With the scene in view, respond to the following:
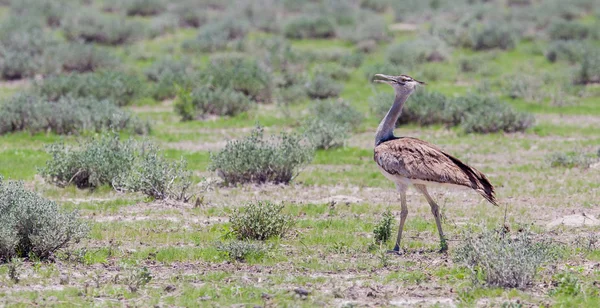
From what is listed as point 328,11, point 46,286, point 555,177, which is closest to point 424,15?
point 328,11

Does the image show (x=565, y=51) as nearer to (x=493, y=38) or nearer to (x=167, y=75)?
(x=493, y=38)

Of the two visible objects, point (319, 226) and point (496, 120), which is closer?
point (319, 226)

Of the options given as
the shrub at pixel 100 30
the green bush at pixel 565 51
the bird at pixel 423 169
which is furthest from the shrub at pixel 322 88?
the bird at pixel 423 169

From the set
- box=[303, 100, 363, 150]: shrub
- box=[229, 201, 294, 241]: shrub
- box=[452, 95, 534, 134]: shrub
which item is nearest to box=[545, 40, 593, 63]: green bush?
box=[452, 95, 534, 134]: shrub

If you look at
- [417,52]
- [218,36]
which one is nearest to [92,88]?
[218,36]

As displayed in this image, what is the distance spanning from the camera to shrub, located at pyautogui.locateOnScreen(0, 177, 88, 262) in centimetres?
925

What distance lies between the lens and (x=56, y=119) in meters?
18.0

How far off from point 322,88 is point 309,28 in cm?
1153

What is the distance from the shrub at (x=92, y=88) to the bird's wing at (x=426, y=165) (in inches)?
498

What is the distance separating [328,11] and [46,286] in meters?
33.0

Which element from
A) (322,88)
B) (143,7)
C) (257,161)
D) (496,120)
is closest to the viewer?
(257,161)

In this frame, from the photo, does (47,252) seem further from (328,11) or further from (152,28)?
(328,11)

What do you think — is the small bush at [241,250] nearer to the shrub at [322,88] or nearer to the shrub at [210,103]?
the shrub at [210,103]

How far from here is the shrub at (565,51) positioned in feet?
91.9
